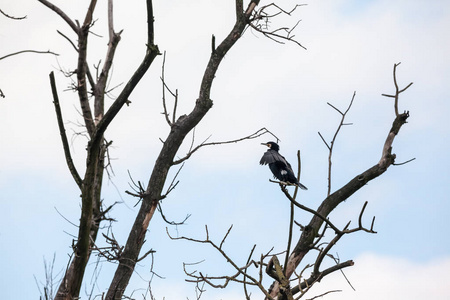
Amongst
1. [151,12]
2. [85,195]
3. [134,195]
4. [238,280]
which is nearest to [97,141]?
[85,195]

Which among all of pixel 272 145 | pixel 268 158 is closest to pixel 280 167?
pixel 268 158

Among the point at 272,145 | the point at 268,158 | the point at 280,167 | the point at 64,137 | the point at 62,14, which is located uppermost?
the point at 272,145

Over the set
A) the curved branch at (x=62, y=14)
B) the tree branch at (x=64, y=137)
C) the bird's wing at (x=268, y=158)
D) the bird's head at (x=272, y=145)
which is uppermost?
the bird's head at (x=272, y=145)

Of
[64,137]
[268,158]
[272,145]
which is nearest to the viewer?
[64,137]

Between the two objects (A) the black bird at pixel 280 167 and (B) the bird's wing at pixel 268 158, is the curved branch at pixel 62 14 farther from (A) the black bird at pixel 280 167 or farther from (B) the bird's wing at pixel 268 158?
(A) the black bird at pixel 280 167

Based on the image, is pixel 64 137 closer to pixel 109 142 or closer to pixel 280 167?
pixel 109 142

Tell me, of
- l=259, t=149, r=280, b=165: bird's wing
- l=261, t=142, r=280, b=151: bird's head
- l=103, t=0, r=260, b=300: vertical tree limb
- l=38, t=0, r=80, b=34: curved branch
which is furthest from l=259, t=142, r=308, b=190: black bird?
l=38, t=0, r=80, b=34: curved branch

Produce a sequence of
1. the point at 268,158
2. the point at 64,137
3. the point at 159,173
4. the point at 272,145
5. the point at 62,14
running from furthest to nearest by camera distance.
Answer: the point at 272,145
the point at 268,158
the point at 159,173
the point at 62,14
the point at 64,137

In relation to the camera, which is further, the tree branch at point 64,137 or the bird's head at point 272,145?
the bird's head at point 272,145

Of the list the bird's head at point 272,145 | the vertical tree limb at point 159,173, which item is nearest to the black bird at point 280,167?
the bird's head at point 272,145

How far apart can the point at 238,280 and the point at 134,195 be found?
2.39 m

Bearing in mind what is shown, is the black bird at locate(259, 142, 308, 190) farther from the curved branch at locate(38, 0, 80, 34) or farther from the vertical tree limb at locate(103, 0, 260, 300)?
the curved branch at locate(38, 0, 80, 34)

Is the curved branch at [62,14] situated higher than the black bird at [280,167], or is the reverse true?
the black bird at [280,167]

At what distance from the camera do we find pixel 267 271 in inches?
161
